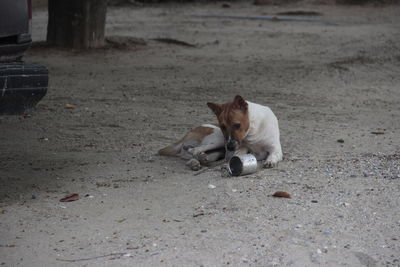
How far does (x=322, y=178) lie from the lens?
616cm

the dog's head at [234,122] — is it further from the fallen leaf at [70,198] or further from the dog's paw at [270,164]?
the fallen leaf at [70,198]

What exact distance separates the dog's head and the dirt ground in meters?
0.33

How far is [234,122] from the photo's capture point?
21.7ft

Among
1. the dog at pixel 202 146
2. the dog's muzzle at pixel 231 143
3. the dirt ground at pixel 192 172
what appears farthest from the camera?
the dog at pixel 202 146

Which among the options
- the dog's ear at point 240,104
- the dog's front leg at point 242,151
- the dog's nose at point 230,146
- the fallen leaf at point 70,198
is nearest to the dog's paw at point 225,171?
the dog's nose at point 230,146

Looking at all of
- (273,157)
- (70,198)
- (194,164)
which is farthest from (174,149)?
(70,198)

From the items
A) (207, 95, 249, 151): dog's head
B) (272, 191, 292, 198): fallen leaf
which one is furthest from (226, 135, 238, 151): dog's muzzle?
(272, 191, 292, 198): fallen leaf

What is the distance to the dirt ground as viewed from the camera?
4.73m

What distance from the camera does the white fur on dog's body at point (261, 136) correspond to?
682 centimetres

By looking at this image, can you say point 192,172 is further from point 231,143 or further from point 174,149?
point 174,149

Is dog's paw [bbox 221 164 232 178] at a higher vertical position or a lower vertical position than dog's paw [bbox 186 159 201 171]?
higher

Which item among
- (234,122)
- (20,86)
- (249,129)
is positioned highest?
(20,86)

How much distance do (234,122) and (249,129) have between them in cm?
25

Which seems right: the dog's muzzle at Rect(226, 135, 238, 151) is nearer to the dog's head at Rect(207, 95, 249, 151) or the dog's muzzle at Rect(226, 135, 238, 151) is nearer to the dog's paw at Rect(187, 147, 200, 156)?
the dog's head at Rect(207, 95, 249, 151)
